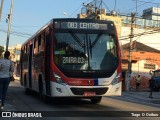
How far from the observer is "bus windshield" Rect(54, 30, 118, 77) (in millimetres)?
16234

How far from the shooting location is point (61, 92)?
15906mm

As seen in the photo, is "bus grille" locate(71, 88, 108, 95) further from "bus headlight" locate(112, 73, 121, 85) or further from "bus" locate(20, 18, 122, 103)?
"bus headlight" locate(112, 73, 121, 85)

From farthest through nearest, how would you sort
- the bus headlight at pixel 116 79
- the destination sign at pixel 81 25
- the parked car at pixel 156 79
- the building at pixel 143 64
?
the building at pixel 143 64 < the parked car at pixel 156 79 < the destination sign at pixel 81 25 < the bus headlight at pixel 116 79

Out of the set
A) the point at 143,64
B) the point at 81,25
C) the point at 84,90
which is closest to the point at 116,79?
the point at 84,90

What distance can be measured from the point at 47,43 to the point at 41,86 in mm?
2308

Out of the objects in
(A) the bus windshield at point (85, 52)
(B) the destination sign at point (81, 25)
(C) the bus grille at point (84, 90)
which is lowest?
(C) the bus grille at point (84, 90)

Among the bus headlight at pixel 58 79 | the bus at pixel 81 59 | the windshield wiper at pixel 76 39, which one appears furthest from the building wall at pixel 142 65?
the bus headlight at pixel 58 79

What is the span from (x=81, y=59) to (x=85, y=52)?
0.32 m

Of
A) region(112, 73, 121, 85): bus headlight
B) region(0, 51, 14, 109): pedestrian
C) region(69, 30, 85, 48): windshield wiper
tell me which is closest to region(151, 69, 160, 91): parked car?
region(112, 73, 121, 85): bus headlight

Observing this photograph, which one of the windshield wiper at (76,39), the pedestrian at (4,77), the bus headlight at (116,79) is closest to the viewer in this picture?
the pedestrian at (4,77)

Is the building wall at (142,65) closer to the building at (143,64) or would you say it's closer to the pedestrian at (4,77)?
the building at (143,64)

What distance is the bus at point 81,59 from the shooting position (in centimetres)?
1602

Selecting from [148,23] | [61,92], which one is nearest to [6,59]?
[61,92]

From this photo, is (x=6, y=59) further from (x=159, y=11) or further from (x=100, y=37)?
(x=159, y=11)
